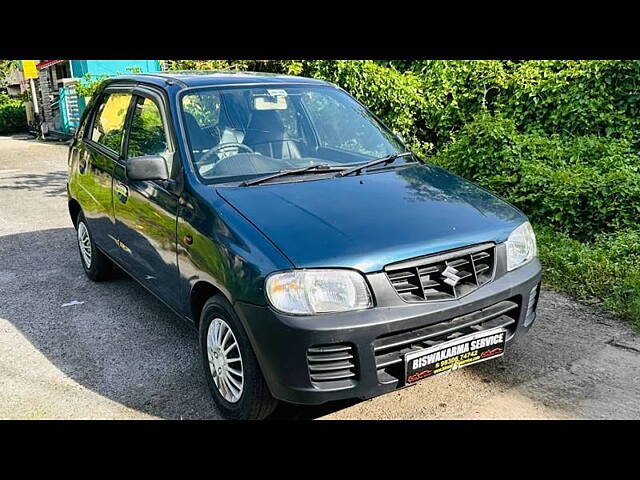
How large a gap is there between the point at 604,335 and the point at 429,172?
174 centimetres

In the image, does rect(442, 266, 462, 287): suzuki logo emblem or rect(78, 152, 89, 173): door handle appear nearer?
rect(442, 266, 462, 287): suzuki logo emblem

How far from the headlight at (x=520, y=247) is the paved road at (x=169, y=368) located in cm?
80

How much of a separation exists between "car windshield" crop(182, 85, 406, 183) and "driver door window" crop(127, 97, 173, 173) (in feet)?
0.72

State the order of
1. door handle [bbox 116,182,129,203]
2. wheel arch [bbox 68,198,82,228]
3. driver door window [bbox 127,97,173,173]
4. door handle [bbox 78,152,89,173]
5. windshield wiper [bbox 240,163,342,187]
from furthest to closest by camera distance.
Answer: wheel arch [bbox 68,198,82,228] → door handle [bbox 78,152,89,173] → door handle [bbox 116,182,129,203] → driver door window [bbox 127,97,173,173] → windshield wiper [bbox 240,163,342,187]

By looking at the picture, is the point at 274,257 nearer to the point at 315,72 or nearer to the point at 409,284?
the point at 409,284

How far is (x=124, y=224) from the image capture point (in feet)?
14.1

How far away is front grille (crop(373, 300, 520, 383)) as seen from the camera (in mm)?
2713

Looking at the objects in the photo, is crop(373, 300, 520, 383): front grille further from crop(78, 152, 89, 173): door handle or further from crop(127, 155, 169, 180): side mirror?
crop(78, 152, 89, 173): door handle

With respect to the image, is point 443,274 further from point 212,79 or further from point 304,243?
point 212,79

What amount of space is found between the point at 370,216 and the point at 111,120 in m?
2.80

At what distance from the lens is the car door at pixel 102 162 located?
15.0 feet

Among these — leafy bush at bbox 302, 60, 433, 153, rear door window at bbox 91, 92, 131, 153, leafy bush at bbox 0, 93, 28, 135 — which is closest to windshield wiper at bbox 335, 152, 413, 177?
rear door window at bbox 91, 92, 131, 153

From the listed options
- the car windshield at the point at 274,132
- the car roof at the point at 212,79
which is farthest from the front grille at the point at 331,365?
the car roof at the point at 212,79
